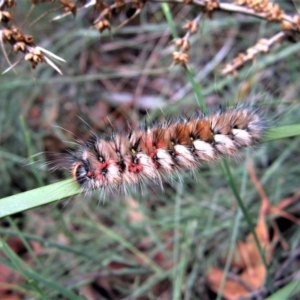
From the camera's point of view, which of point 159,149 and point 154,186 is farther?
point 154,186

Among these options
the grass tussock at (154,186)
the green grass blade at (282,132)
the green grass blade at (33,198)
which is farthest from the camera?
the grass tussock at (154,186)

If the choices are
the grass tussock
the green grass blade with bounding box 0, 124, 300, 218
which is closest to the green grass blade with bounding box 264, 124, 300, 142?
the grass tussock

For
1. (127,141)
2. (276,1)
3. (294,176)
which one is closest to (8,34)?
(127,141)

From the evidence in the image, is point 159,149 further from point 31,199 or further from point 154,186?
point 154,186

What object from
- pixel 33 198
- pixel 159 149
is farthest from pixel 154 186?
pixel 33 198

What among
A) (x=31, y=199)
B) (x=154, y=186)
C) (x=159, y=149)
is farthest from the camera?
(x=154, y=186)

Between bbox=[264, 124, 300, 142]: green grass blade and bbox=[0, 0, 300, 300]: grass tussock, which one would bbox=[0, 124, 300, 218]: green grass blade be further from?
bbox=[264, 124, 300, 142]: green grass blade

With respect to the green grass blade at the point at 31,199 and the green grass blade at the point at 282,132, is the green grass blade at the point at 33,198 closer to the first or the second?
the green grass blade at the point at 31,199

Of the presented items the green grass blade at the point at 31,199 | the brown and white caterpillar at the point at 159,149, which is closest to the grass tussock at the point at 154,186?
the green grass blade at the point at 31,199
